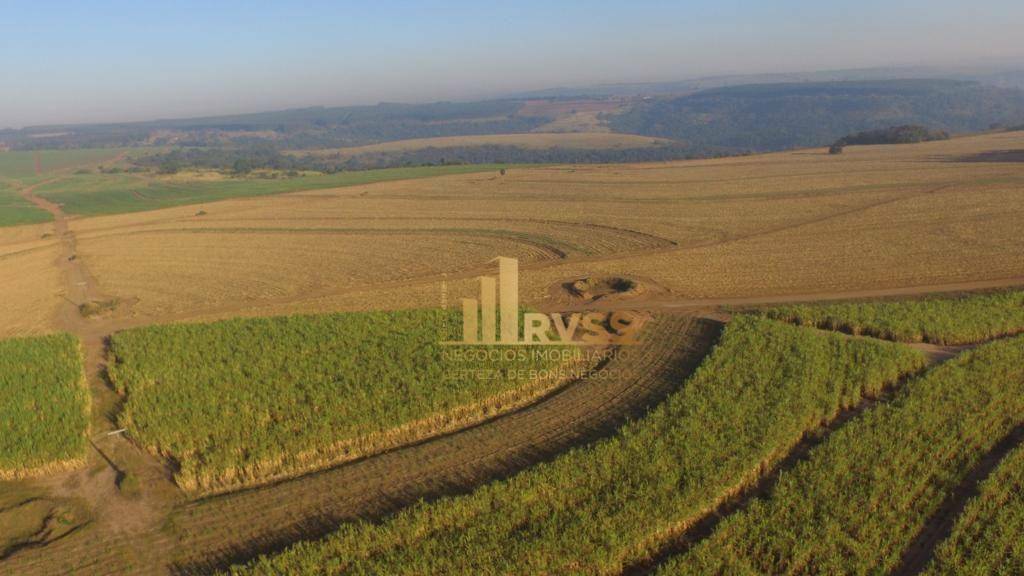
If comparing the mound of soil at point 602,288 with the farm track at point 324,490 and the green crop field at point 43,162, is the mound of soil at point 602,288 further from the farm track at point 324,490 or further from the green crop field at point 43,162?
the green crop field at point 43,162

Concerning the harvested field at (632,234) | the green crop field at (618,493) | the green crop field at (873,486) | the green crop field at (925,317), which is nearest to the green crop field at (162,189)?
the harvested field at (632,234)

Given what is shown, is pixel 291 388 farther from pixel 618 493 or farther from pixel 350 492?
pixel 618 493

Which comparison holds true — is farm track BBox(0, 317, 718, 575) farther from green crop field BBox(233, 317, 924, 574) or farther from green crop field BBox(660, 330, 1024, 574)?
green crop field BBox(660, 330, 1024, 574)

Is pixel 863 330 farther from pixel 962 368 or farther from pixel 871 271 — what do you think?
pixel 871 271

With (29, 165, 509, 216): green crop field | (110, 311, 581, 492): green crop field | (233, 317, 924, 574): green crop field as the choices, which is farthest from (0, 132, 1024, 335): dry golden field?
(29, 165, 509, 216): green crop field

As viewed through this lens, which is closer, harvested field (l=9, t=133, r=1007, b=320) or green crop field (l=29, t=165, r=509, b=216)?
harvested field (l=9, t=133, r=1007, b=320)

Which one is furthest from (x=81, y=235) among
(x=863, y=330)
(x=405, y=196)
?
(x=863, y=330)
